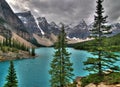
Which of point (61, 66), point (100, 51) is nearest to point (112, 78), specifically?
point (100, 51)

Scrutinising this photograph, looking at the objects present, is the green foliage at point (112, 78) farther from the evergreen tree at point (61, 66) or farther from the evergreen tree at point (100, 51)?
the evergreen tree at point (61, 66)

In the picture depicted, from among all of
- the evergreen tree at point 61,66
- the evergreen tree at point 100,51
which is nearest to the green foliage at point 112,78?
the evergreen tree at point 100,51

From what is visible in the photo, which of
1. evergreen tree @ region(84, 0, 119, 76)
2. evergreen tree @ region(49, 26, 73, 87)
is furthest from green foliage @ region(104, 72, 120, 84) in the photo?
evergreen tree @ region(49, 26, 73, 87)

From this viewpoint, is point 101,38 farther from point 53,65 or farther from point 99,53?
point 53,65

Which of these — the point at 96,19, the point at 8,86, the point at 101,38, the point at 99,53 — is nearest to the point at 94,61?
the point at 99,53

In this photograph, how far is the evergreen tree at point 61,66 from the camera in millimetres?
48594

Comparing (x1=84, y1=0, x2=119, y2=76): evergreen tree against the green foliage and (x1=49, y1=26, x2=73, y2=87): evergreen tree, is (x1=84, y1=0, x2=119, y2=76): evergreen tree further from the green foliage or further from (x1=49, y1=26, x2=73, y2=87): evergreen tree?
(x1=49, y1=26, x2=73, y2=87): evergreen tree

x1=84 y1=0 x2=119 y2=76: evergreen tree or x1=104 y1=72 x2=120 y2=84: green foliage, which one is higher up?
x1=84 y1=0 x2=119 y2=76: evergreen tree

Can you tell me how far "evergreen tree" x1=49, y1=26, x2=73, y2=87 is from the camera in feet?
159

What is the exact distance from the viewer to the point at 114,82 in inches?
1414

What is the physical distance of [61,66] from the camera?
49062mm

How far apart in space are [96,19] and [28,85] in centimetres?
5287

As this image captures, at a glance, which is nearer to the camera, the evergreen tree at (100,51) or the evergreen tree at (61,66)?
the evergreen tree at (100,51)

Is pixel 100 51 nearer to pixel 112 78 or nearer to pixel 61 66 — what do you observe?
pixel 112 78
